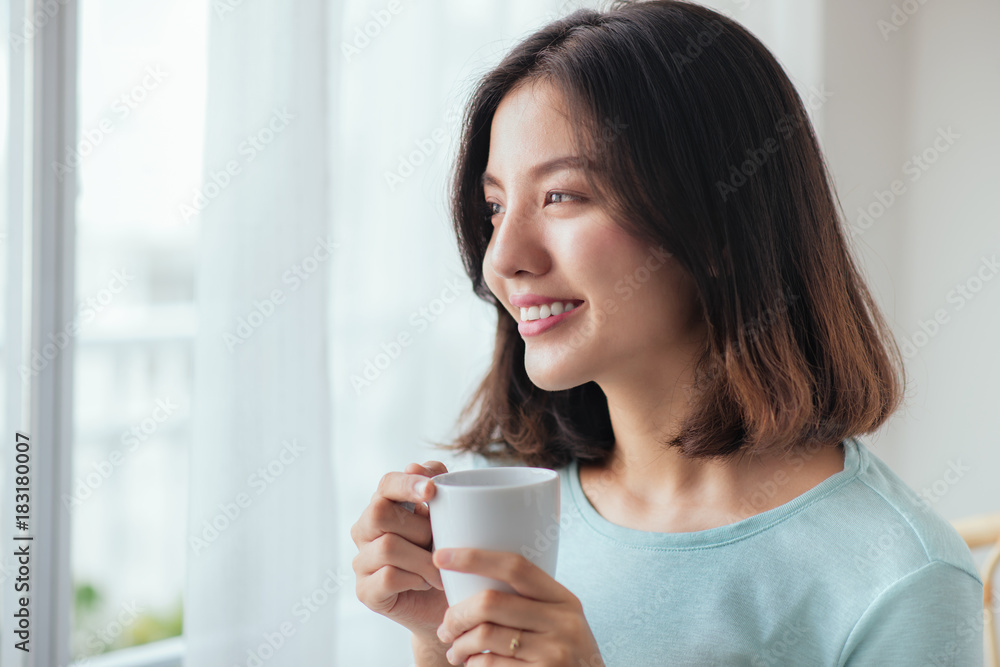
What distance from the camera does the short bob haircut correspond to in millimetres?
906

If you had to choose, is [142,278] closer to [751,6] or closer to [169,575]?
[169,575]

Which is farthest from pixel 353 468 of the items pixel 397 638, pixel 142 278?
pixel 142 278

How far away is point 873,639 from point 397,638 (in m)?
1.18

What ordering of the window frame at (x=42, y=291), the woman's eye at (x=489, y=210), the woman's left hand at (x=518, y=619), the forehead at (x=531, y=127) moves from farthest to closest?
the window frame at (x=42, y=291) < the woman's eye at (x=489, y=210) < the forehead at (x=531, y=127) < the woman's left hand at (x=518, y=619)

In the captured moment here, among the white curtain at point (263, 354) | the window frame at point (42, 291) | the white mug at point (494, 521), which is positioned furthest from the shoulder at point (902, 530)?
the window frame at point (42, 291)

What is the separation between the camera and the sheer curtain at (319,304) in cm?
142

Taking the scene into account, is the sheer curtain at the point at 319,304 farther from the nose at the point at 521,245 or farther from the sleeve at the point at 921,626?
the sleeve at the point at 921,626

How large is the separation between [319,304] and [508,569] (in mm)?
943

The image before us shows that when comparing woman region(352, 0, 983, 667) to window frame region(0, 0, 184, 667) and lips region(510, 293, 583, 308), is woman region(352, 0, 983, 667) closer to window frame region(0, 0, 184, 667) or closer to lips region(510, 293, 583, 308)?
lips region(510, 293, 583, 308)

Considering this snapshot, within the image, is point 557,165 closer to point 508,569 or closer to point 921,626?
point 508,569

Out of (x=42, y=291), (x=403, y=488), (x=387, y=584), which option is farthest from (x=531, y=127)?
(x=42, y=291)

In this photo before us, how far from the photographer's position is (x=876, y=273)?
237cm

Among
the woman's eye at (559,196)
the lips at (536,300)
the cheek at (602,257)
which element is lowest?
the lips at (536,300)

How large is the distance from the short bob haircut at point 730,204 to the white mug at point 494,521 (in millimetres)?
326
